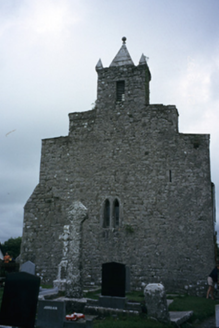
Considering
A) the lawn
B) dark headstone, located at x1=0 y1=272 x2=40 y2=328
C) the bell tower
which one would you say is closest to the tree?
the bell tower

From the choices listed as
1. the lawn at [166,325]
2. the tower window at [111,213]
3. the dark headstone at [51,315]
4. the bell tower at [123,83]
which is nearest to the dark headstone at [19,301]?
the dark headstone at [51,315]

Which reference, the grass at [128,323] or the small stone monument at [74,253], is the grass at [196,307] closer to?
→ the grass at [128,323]

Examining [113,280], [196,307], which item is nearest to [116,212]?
[113,280]

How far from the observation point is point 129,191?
52.2ft

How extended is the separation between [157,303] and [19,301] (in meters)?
3.78

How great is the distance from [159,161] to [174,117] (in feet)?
8.00

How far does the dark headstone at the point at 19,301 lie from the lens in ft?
23.7

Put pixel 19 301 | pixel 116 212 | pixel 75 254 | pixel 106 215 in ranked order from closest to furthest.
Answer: pixel 19 301 < pixel 75 254 < pixel 116 212 < pixel 106 215

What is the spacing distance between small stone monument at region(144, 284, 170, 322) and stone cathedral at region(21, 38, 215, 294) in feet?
18.9

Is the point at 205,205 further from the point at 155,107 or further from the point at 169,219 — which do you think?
the point at 155,107

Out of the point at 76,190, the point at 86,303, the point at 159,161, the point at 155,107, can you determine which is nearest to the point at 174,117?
the point at 155,107

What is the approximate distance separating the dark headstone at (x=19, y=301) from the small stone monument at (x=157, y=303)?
3.28 meters

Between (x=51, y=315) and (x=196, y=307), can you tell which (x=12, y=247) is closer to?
(x=196, y=307)

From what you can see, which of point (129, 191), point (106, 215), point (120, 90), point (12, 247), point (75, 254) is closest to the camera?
point (75, 254)
